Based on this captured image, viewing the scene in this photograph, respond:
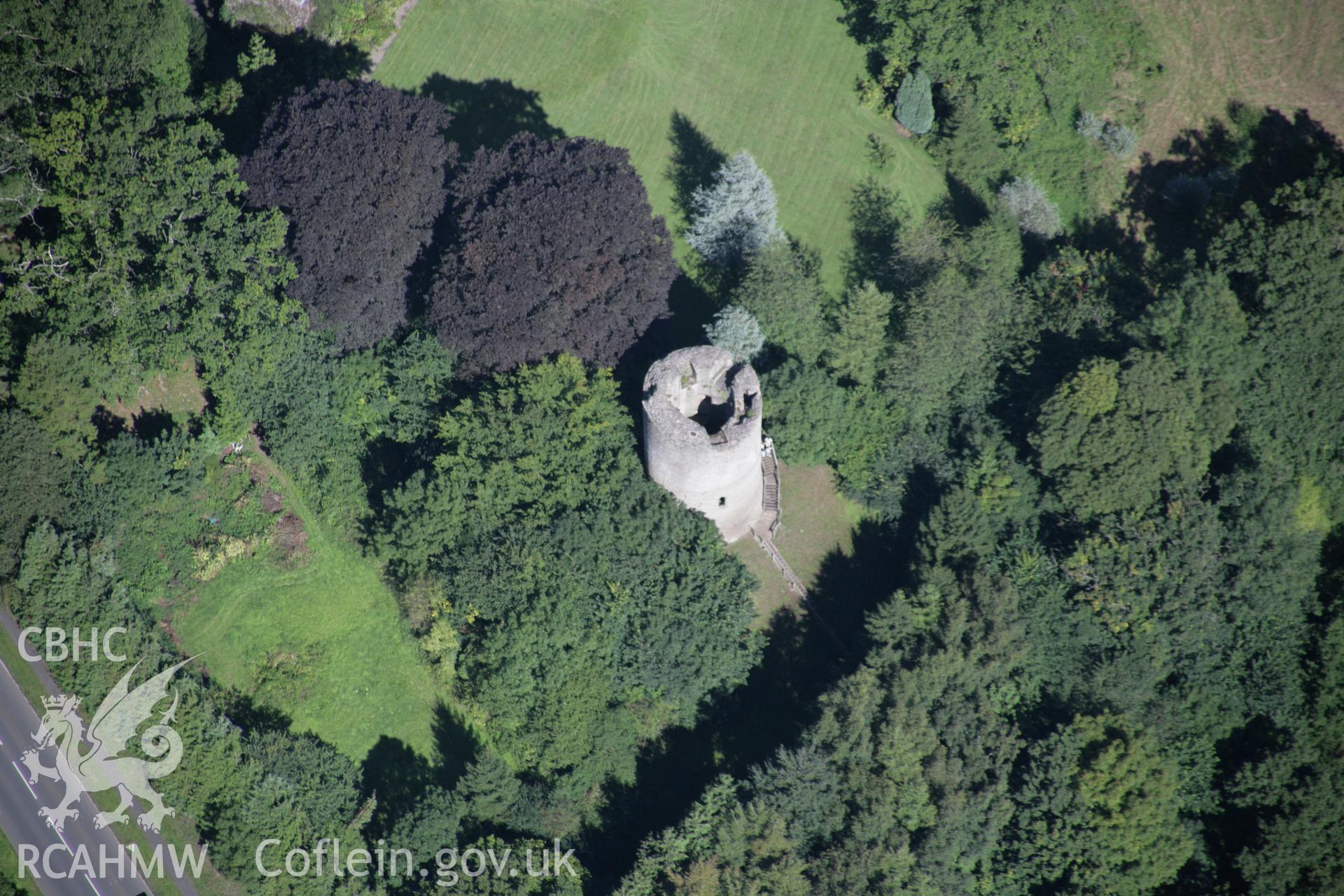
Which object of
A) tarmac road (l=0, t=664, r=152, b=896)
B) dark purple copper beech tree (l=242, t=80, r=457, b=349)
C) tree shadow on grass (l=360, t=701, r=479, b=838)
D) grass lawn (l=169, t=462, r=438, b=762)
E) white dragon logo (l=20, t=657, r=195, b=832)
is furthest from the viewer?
grass lawn (l=169, t=462, r=438, b=762)

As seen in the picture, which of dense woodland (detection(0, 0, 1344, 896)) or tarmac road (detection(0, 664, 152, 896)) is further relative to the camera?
tarmac road (detection(0, 664, 152, 896))

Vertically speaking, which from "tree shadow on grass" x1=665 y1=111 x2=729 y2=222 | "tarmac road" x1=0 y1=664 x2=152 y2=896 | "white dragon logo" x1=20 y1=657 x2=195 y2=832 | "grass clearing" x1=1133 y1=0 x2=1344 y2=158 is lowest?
"tarmac road" x1=0 y1=664 x2=152 y2=896

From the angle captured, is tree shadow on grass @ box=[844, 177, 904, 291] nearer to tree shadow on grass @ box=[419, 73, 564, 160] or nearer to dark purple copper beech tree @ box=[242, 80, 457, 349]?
tree shadow on grass @ box=[419, 73, 564, 160]

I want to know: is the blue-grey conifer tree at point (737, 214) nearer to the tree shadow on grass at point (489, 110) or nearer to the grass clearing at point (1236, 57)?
the tree shadow on grass at point (489, 110)

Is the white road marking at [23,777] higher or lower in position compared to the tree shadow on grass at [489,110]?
lower

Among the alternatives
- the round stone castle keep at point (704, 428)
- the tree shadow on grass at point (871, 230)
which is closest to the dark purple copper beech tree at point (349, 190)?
the round stone castle keep at point (704, 428)

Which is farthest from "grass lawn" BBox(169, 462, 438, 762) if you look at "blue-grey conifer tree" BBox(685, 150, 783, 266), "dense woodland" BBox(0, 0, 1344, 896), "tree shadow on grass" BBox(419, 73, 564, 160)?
"blue-grey conifer tree" BBox(685, 150, 783, 266)

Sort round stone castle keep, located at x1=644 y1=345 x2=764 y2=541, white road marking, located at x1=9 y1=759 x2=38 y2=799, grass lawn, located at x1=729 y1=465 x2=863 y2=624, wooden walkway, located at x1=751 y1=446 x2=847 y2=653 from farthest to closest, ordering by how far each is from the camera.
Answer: grass lawn, located at x1=729 y1=465 x2=863 y2=624 → wooden walkway, located at x1=751 y1=446 x2=847 y2=653 → white road marking, located at x1=9 y1=759 x2=38 y2=799 → round stone castle keep, located at x1=644 y1=345 x2=764 y2=541

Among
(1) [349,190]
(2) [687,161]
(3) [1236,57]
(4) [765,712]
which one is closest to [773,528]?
(4) [765,712]
